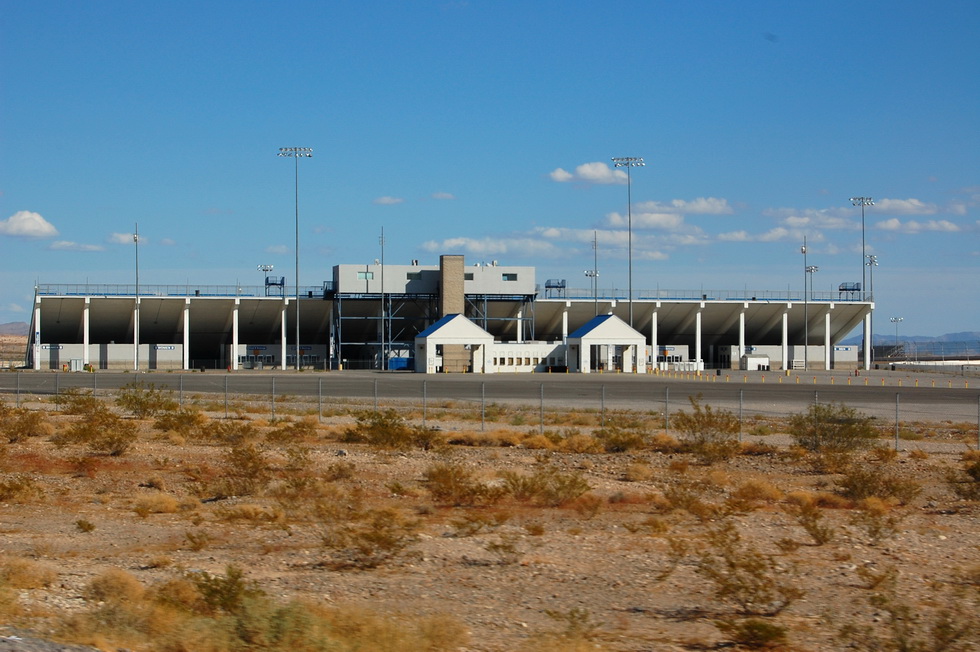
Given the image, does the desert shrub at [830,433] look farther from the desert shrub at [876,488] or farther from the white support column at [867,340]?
the white support column at [867,340]

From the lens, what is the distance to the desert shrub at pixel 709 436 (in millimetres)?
28841

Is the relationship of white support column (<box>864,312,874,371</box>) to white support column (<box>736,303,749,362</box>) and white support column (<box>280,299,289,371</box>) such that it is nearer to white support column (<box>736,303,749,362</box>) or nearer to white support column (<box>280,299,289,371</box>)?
white support column (<box>736,303,749,362</box>)

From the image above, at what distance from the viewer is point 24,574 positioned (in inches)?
509

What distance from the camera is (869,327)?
115688mm

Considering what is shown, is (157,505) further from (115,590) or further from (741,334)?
(741,334)

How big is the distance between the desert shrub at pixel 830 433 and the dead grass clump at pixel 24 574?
22.5 meters

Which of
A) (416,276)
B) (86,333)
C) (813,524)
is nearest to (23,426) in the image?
(813,524)

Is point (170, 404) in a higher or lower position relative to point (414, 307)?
lower

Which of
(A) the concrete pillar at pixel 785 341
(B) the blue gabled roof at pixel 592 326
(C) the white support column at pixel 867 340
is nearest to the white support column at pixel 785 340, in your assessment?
(A) the concrete pillar at pixel 785 341

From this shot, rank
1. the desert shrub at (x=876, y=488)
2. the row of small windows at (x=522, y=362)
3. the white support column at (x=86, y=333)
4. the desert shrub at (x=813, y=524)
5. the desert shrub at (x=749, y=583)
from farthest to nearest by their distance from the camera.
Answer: the row of small windows at (x=522, y=362) → the white support column at (x=86, y=333) → the desert shrub at (x=876, y=488) → the desert shrub at (x=813, y=524) → the desert shrub at (x=749, y=583)

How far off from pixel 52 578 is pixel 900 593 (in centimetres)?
1140

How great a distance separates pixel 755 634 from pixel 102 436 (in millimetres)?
23833

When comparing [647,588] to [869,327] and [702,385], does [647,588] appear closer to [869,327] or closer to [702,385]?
[702,385]

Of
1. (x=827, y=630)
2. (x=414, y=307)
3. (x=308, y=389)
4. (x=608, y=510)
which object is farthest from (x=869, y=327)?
(x=827, y=630)
